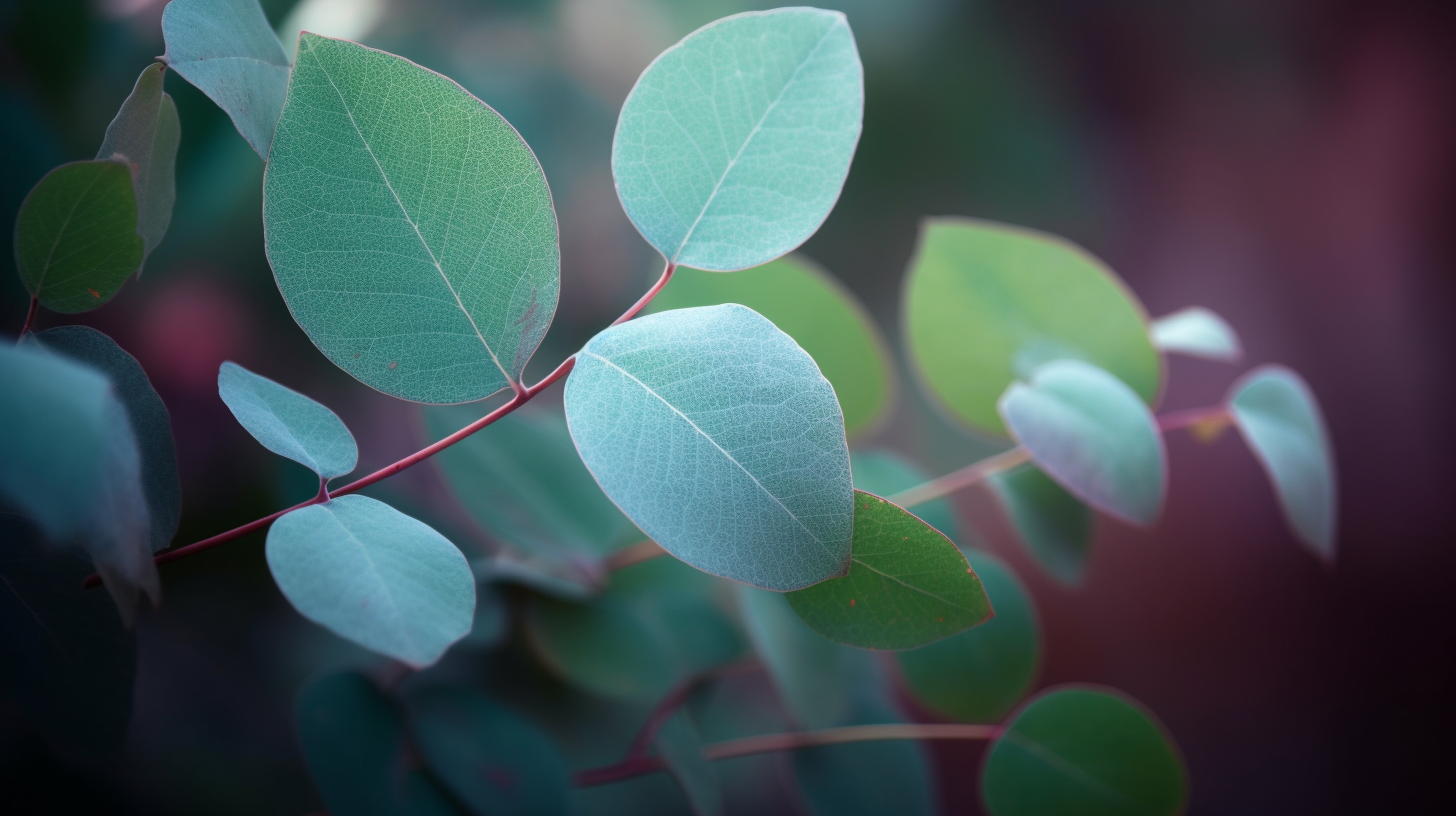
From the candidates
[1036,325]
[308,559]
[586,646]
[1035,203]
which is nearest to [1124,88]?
[1035,203]

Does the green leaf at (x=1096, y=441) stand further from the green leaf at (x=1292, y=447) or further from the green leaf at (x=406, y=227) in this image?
the green leaf at (x=406, y=227)

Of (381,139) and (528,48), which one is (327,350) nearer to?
(381,139)

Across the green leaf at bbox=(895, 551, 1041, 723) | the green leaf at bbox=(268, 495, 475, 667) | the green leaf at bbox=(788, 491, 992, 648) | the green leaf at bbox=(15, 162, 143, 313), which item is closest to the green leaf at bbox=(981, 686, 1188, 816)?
the green leaf at bbox=(895, 551, 1041, 723)

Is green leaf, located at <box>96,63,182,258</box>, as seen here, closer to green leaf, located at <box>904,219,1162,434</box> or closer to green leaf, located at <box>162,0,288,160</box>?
green leaf, located at <box>162,0,288,160</box>

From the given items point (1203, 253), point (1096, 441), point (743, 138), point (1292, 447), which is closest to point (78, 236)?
point (743, 138)

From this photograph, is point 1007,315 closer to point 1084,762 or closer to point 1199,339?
point 1199,339
